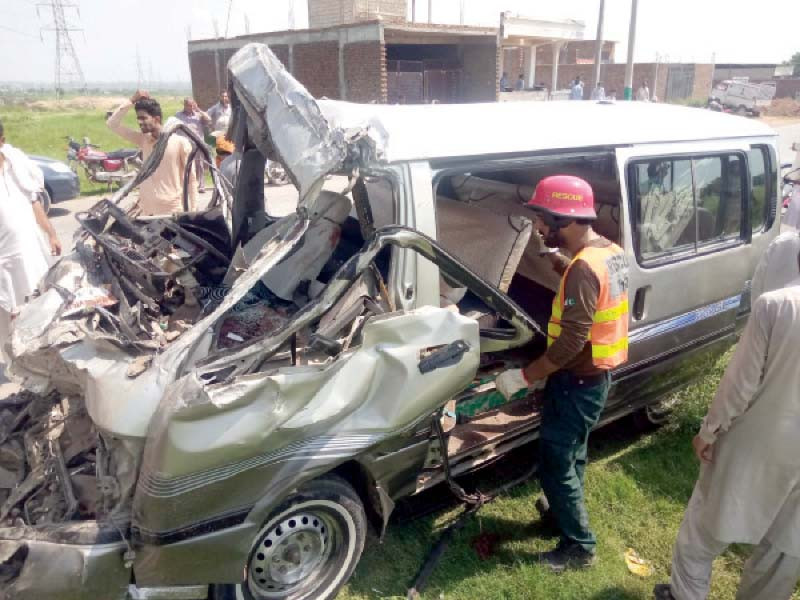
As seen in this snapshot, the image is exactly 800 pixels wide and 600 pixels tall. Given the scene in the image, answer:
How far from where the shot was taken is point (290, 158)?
8.20 feet

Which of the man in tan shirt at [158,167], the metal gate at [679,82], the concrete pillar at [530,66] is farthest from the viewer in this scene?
the metal gate at [679,82]

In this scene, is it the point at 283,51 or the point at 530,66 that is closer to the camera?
the point at 283,51

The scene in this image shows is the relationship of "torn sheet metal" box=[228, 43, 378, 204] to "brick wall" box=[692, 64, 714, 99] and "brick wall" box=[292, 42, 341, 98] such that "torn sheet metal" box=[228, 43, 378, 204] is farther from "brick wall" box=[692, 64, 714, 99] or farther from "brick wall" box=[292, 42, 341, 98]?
"brick wall" box=[692, 64, 714, 99]

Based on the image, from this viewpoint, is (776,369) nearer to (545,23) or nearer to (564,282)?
(564,282)

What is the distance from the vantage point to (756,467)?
2.47m

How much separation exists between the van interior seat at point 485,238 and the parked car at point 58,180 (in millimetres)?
8990

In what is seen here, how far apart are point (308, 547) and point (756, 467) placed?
1880 mm

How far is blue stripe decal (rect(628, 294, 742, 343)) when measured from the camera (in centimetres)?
349

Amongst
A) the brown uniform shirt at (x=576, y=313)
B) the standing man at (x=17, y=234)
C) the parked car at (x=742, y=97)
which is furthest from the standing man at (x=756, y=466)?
the parked car at (x=742, y=97)

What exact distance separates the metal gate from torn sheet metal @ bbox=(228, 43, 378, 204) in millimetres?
36768

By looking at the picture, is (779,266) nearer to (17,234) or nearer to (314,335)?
(314,335)

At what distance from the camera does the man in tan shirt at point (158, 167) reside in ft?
15.7

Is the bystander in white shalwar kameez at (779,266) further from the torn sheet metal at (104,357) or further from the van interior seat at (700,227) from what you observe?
the torn sheet metal at (104,357)

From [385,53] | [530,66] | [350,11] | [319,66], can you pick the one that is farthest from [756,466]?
[530,66]
